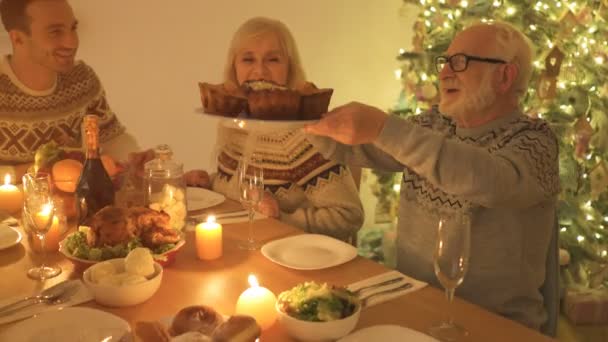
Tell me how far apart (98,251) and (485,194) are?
0.89 metres

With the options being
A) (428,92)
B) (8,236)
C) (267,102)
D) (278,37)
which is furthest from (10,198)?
(428,92)

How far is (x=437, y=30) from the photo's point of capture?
320cm

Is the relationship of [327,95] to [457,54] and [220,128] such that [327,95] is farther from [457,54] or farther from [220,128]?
[220,128]

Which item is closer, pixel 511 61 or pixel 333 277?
pixel 333 277

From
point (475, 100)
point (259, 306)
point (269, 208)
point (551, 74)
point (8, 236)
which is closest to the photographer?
point (259, 306)

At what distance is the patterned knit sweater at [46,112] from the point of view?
244cm

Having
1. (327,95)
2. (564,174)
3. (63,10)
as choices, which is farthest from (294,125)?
(564,174)

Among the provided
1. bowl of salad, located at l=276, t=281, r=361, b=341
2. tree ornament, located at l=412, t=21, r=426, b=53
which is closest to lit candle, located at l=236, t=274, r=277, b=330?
bowl of salad, located at l=276, t=281, r=361, b=341

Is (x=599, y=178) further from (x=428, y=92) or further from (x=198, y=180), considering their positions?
(x=198, y=180)

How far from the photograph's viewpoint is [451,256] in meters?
1.08

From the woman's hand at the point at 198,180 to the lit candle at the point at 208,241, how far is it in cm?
70

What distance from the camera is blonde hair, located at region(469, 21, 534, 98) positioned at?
1.62 m

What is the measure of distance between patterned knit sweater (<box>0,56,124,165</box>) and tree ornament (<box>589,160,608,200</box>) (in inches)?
92.4

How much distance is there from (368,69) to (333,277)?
2.95m
